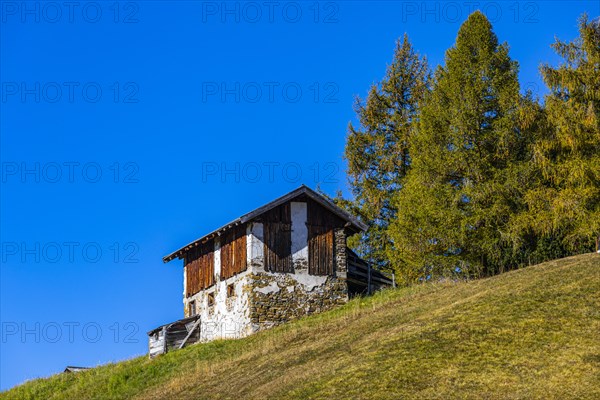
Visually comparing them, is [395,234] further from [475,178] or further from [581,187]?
[581,187]

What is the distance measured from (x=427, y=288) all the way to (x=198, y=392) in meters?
13.0

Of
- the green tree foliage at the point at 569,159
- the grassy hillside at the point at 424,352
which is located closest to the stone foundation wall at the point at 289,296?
the grassy hillside at the point at 424,352

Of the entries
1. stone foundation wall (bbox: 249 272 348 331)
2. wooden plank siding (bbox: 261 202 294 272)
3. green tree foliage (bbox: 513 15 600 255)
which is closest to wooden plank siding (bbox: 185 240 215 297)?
wooden plank siding (bbox: 261 202 294 272)

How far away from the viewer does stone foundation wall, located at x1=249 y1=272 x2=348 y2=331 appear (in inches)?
1625

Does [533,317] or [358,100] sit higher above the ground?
[358,100]

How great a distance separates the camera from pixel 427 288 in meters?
38.8

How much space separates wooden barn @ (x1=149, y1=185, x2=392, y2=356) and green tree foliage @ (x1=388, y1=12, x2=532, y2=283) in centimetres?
333

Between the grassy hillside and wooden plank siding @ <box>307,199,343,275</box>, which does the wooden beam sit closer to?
the grassy hillside

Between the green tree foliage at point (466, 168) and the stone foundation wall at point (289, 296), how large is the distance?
4333 mm

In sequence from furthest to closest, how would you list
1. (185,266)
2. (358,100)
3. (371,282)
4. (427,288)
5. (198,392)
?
(358,100) → (185,266) → (371,282) → (427,288) → (198,392)

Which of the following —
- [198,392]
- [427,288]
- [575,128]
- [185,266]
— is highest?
[575,128]

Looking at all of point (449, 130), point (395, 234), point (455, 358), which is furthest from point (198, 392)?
point (449, 130)

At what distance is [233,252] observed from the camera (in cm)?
4375

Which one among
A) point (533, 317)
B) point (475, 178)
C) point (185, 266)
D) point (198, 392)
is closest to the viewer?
point (533, 317)
